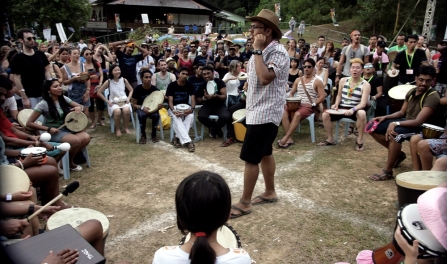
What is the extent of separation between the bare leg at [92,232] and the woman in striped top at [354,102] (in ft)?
15.9

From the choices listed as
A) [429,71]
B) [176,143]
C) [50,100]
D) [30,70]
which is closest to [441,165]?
[429,71]

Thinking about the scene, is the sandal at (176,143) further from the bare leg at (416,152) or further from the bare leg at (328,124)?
the bare leg at (416,152)

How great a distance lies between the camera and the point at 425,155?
4191mm

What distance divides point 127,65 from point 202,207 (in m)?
7.48

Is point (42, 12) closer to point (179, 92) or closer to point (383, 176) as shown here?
point (179, 92)

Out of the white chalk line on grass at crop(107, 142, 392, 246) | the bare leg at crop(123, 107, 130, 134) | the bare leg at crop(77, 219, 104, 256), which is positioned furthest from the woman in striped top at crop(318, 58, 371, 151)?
the bare leg at crop(77, 219, 104, 256)

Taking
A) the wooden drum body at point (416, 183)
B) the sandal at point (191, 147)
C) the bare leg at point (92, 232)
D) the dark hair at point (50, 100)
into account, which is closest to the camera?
the bare leg at point (92, 232)

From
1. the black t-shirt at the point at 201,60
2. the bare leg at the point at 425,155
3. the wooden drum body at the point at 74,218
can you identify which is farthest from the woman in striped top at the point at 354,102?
the wooden drum body at the point at 74,218

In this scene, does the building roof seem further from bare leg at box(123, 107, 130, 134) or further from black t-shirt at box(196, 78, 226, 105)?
black t-shirt at box(196, 78, 226, 105)

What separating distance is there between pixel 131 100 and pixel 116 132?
744mm

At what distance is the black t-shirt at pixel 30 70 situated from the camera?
6.05 meters

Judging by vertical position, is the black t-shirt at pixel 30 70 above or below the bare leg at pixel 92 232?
above

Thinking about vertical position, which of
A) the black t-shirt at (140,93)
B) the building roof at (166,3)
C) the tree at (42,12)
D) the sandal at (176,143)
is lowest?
the sandal at (176,143)

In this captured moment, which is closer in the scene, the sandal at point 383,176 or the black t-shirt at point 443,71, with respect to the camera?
the sandal at point 383,176
